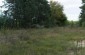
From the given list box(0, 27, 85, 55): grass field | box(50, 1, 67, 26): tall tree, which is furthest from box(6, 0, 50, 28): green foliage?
box(0, 27, 85, 55): grass field

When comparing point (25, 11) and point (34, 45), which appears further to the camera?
point (25, 11)

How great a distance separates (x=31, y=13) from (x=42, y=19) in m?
3.84

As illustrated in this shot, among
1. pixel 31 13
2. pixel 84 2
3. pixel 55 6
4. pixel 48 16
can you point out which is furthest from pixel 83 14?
pixel 31 13

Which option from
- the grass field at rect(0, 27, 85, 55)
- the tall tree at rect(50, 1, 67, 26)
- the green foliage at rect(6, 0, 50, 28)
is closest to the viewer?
the grass field at rect(0, 27, 85, 55)

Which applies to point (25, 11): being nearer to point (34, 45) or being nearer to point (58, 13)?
point (58, 13)

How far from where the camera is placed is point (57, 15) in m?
54.1

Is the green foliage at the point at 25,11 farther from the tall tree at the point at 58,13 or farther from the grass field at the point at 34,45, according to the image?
the grass field at the point at 34,45

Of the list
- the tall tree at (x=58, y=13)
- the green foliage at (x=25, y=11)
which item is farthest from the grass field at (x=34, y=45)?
the tall tree at (x=58, y=13)

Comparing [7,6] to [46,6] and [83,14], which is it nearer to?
[46,6]

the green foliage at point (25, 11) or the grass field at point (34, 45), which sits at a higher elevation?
the green foliage at point (25, 11)

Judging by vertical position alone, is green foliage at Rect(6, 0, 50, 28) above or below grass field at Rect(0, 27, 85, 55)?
above

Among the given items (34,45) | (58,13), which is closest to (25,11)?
(58,13)

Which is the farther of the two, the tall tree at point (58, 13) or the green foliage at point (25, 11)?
the tall tree at point (58, 13)

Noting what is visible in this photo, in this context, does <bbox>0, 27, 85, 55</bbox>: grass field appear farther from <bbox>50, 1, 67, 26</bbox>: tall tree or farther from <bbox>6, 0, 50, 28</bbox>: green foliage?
<bbox>50, 1, 67, 26</bbox>: tall tree
